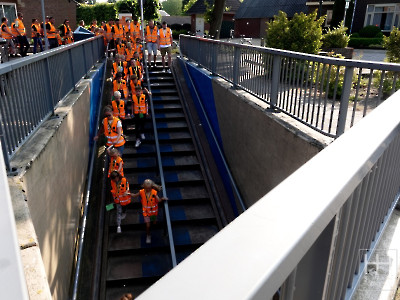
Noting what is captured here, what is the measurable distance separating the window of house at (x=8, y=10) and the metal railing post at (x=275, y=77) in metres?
25.1

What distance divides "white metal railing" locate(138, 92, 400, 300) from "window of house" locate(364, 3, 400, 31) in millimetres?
33994

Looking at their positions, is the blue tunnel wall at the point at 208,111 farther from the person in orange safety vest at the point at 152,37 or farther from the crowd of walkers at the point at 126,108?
the person in orange safety vest at the point at 152,37

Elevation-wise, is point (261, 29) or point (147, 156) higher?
point (261, 29)

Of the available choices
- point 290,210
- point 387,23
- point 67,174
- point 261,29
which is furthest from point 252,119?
point 261,29

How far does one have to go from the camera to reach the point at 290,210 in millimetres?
855

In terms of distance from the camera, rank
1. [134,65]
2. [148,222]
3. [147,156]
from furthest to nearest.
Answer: [134,65] < [147,156] < [148,222]

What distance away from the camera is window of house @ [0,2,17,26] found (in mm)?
25236

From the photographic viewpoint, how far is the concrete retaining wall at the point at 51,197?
3.18 m

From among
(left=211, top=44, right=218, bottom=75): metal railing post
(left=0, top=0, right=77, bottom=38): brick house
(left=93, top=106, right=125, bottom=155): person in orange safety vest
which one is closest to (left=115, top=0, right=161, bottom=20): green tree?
(left=0, top=0, right=77, bottom=38): brick house

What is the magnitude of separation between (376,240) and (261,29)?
4626 cm

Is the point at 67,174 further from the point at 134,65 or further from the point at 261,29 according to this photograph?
the point at 261,29

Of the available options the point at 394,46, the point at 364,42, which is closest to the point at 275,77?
the point at 394,46

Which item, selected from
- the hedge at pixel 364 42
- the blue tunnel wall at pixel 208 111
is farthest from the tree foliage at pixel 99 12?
the blue tunnel wall at pixel 208 111

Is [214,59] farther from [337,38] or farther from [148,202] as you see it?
[337,38]
